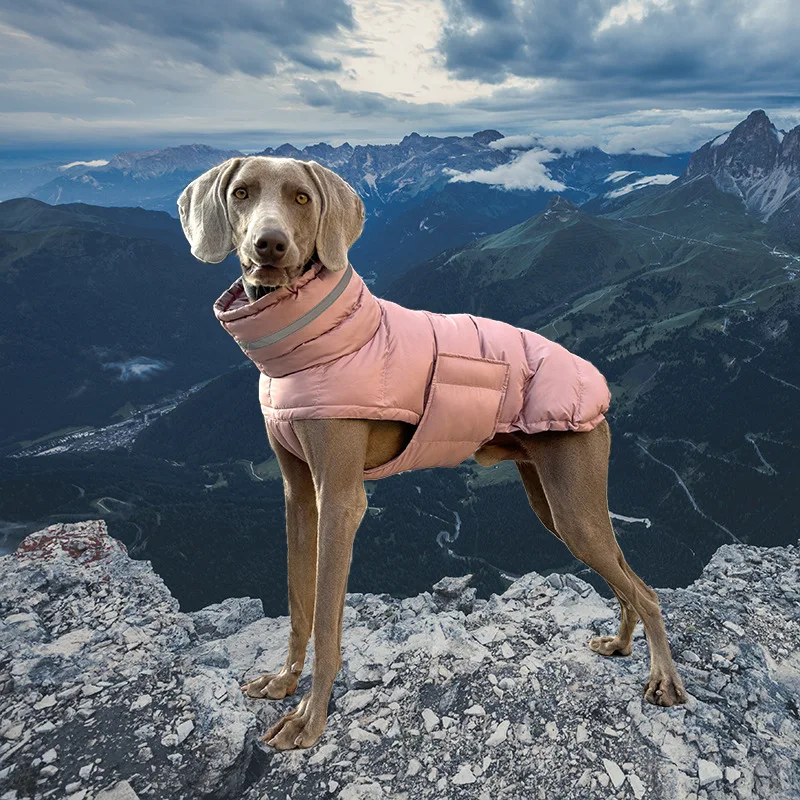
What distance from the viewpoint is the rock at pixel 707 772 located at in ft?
16.6

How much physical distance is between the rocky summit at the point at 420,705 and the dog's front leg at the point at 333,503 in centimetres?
129

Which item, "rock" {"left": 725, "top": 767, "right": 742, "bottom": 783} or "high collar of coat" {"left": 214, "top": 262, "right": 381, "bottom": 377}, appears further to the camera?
"rock" {"left": 725, "top": 767, "right": 742, "bottom": 783}

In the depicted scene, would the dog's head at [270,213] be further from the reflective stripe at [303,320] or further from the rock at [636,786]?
the rock at [636,786]

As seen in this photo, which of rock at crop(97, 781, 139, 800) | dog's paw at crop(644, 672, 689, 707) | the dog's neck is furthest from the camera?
dog's paw at crop(644, 672, 689, 707)

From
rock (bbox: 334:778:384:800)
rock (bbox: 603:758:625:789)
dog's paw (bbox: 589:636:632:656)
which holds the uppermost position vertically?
rock (bbox: 603:758:625:789)

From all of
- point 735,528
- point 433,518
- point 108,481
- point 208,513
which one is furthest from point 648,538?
point 108,481

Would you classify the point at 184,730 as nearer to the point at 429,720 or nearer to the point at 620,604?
the point at 429,720

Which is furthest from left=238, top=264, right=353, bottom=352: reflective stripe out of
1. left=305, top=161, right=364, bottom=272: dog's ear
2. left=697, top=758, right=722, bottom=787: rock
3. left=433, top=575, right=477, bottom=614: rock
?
left=433, top=575, right=477, bottom=614: rock

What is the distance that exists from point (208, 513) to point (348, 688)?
10594 centimetres

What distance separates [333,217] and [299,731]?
478 cm

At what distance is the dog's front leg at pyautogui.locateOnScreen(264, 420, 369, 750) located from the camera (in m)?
4.79

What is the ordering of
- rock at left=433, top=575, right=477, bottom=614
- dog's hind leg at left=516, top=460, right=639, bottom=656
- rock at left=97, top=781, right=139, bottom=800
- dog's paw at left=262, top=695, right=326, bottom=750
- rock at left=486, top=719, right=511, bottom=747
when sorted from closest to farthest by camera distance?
1. rock at left=97, top=781, right=139, bottom=800
2. dog's paw at left=262, top=695, right=326, bottom=750
3. rock at left=486, top=719, right=511, bottom=747
4. dog's hind leg at left=516, top=460, right=639, bottom=656
5. rock at left=433, top=575, right=477, bottom=614

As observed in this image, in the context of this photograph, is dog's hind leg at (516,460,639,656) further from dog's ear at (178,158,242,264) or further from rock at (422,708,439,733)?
dog's ear at (178,158,242,264)

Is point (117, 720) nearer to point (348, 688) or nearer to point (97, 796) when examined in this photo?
point (97, 796)
